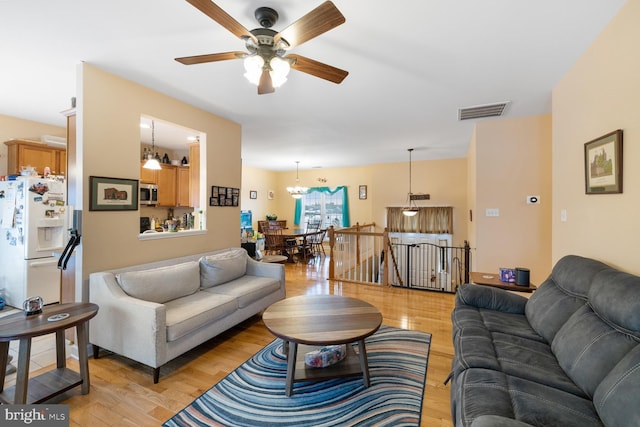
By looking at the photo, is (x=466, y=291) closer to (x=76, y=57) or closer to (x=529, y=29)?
(x=529, y=29)

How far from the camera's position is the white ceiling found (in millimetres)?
1769

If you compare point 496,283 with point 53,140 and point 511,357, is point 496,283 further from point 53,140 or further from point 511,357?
point 53,140

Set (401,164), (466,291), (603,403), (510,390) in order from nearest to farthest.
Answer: (603,403) → (510,390) → (466,291) → (401,164)

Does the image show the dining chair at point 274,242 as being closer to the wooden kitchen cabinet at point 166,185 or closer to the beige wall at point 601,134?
the wooden kitchen cabinet at point 166,185

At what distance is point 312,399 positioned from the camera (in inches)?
75.5

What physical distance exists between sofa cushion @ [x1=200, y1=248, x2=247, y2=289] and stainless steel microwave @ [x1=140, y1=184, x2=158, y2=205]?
227 centimetres

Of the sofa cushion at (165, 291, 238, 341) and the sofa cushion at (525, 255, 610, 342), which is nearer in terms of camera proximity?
the sofa cushion at (525, 255, 610, 342)

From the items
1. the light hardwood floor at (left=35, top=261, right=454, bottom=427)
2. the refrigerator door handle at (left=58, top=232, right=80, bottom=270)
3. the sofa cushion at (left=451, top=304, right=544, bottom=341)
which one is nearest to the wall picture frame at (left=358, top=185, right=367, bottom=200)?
the light hardwood floor at (left=35, top=261, right=454, bottom=427)

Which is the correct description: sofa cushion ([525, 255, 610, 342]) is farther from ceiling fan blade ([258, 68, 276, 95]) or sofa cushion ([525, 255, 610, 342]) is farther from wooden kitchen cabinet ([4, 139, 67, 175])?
wooden kitchen cabinet ([4, 139, 67, 175])

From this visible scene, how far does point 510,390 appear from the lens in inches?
51.8

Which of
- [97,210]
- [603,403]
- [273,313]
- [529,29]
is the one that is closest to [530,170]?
[529,29]

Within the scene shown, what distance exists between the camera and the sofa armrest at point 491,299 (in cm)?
236

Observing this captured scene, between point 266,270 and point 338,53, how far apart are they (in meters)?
2.59

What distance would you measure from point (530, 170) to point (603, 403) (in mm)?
3316
